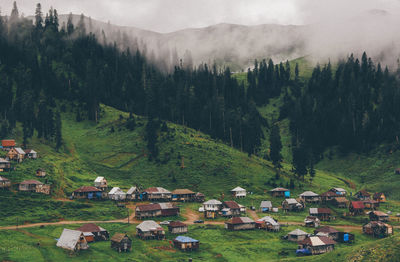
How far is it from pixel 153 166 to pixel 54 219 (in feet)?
183

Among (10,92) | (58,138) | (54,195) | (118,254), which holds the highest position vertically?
(10,92)

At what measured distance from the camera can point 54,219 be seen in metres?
99.6

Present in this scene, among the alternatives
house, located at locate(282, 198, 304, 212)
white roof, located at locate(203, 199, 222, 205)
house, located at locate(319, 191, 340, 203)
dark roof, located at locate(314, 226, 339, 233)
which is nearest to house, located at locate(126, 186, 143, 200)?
white roof, located at locate(203, 199, 222, 205)

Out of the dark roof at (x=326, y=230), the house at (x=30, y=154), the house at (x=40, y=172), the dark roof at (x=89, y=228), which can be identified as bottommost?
the dark roof at (x=326, y=230)

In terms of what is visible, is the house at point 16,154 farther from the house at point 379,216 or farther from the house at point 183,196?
the house at point 379,216

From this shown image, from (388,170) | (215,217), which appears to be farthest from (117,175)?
(388,170)

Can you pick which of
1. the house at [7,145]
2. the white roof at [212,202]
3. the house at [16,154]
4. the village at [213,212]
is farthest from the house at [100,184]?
the white roof at [212,202]

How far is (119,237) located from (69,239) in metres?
9.85

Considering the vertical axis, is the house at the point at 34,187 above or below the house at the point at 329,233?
above

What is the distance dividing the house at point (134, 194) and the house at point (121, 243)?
38.6 m

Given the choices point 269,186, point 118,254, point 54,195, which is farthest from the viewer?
point 269,186

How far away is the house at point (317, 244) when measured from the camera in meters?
89.1

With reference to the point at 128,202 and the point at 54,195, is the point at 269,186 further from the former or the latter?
the point at 54,195

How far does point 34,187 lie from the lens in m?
113
